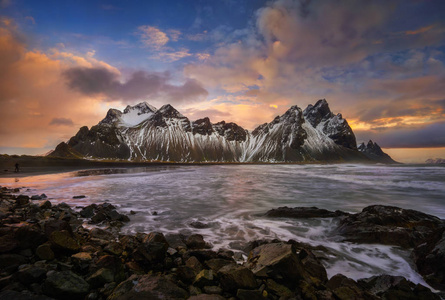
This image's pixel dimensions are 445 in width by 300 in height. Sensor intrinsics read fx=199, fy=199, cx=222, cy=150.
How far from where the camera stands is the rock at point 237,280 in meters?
4.02

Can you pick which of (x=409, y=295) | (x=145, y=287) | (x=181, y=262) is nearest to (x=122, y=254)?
(x=181, y=262)

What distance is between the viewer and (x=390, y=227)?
8.59 m

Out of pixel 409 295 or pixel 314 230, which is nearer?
pixel 409 295

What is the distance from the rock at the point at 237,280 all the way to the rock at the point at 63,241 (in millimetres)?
4213

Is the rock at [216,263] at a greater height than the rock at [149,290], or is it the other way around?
the rock at [149,290]

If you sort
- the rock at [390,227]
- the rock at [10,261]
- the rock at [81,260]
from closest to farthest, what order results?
1. the rock at [10,261]
2. the rock at [81,260]
3. the rock at [390,227]

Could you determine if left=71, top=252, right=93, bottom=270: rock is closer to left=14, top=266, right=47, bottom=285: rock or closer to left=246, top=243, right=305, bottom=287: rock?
left=14, top=266, right=47, bottom=285: rock

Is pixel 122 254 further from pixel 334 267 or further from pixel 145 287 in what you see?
pixel 334 267

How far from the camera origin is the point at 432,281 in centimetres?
517

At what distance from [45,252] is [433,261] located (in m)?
10.4

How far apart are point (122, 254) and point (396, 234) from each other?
999cm

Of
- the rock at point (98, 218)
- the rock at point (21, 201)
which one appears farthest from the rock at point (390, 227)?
the rock at point (21, 201)

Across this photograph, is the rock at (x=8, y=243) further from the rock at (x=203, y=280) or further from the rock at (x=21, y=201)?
the rock at (x=21, y=201)

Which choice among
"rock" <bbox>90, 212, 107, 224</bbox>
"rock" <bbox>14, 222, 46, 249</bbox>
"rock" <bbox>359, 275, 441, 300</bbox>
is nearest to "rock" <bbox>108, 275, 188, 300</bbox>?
"rock" <bbox>14, 222, 46, 249</bbox>
